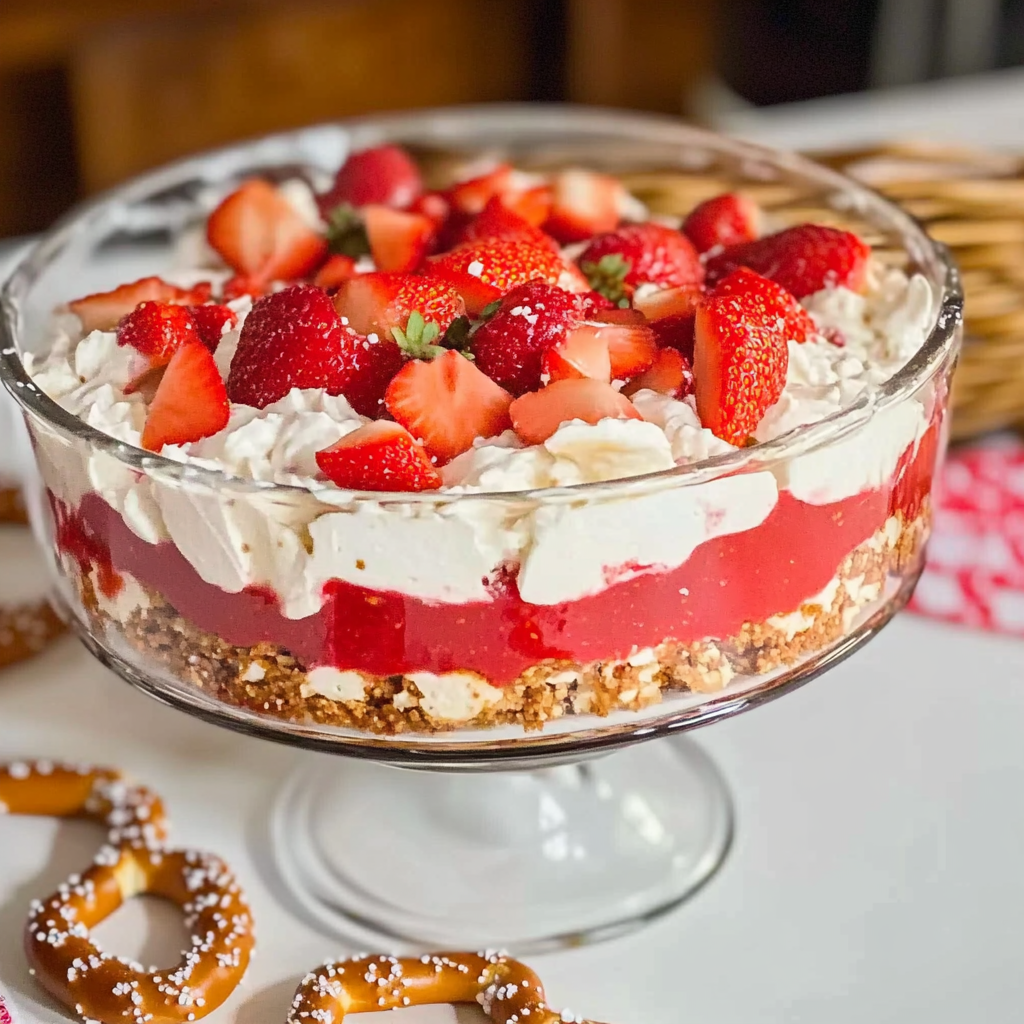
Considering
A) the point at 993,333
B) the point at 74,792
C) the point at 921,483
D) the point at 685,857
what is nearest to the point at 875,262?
the point at 921,483

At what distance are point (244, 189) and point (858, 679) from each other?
73 cm

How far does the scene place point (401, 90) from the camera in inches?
139

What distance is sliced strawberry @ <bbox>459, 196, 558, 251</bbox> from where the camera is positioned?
1.19m

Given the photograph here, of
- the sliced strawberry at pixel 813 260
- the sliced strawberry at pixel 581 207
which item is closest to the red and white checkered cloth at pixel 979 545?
the sliced strawberry at pixel 813 260

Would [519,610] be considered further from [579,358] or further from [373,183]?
[373,183]

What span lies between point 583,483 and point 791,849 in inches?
18.3

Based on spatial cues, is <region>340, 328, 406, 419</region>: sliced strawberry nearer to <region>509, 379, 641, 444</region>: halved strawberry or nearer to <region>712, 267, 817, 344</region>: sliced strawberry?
<region>509, 379, 641, 444</region>: halved strawberry

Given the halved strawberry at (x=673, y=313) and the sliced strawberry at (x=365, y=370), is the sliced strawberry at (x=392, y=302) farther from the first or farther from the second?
the halved strawberry at (x=673, y=313)

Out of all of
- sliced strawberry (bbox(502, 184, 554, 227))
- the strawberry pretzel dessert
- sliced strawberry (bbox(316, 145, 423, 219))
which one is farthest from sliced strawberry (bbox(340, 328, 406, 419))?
sliced strawberry (bbox(316, 145, 423, 219))

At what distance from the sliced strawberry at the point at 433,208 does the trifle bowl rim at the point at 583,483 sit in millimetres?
280

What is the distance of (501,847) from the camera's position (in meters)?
1.21

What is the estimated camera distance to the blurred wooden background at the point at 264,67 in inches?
122

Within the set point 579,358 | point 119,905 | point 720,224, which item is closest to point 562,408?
point 579,358

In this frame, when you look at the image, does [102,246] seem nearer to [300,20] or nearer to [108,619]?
[108,619]
